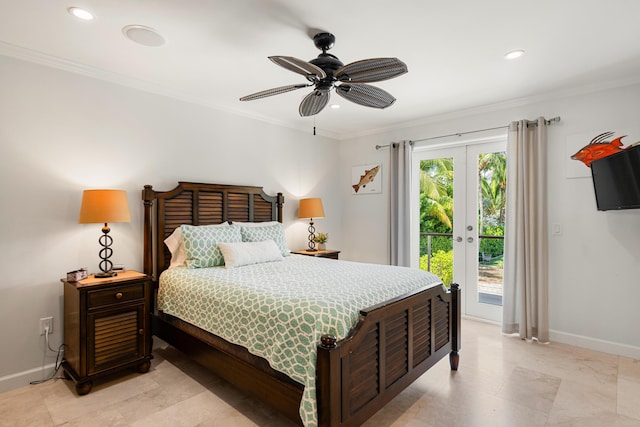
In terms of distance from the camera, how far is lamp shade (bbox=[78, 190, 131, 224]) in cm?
265

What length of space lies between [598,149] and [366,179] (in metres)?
2.75

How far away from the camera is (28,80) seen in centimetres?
269

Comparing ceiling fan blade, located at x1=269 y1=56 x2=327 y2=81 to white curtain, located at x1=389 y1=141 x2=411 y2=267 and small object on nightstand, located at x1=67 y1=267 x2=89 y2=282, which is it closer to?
small object on nightstand, located at x1=67 y1=267 x2=89 y2=282

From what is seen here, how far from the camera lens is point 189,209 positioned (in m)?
3.58

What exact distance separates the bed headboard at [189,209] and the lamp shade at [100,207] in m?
0.49

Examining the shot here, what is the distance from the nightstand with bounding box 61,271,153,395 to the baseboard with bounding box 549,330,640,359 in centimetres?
399

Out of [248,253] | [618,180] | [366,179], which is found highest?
[366,179]

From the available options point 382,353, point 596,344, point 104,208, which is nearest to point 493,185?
point 596,344

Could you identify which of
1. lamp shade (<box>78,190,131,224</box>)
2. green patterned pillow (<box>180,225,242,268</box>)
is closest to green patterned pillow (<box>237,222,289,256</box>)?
green patterned pillow (<box>180,225,242,268</box>)

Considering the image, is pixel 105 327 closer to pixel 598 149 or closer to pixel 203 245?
pixel 203 245

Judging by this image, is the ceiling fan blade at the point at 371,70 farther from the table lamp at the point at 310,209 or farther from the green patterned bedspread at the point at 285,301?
the table lamp at the point at 310,209

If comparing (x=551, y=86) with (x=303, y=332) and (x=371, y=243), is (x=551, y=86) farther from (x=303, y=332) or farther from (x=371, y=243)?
(x=303, y=332)

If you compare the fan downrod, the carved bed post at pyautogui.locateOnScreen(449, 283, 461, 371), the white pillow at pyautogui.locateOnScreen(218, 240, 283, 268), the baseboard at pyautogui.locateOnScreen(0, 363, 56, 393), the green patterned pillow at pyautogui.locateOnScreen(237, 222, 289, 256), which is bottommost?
the baseboard at pyautogui.locateOnScreen(0, 363, 56, 393)

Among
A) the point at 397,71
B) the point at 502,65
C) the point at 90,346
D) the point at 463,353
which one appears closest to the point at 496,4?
the point at 397,71
